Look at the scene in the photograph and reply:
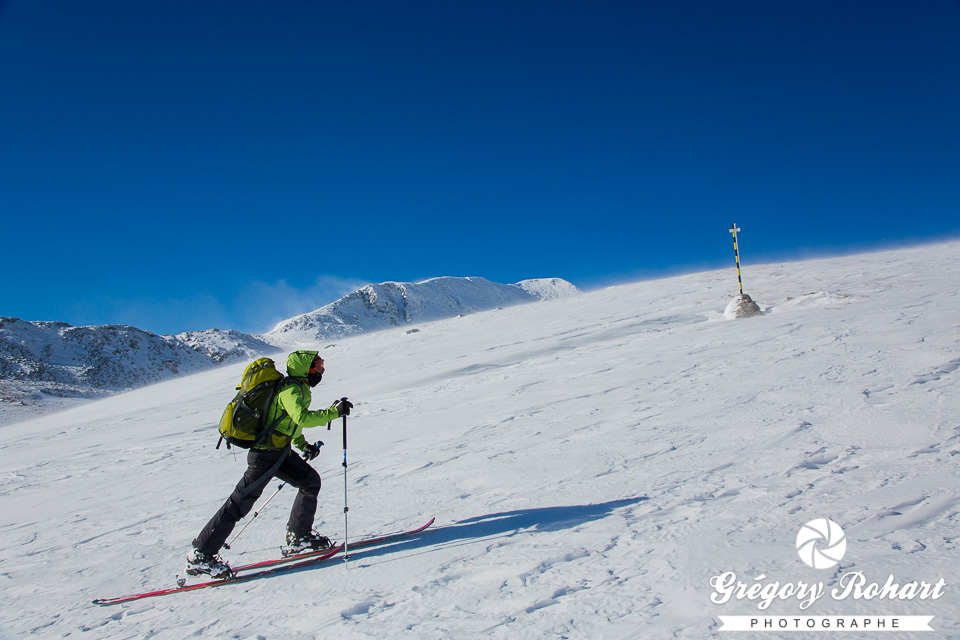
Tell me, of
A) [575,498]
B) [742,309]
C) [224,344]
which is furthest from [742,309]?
[224,344]

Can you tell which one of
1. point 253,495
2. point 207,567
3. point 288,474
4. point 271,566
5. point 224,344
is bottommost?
point 271,566

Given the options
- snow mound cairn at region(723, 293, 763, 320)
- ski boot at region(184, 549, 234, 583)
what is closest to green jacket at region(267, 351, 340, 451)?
ski boot at region(184, 549, 234, 583)

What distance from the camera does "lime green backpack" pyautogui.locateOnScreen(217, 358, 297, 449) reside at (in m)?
4.59

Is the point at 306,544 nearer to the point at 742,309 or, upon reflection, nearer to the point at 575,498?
the point at 575,498

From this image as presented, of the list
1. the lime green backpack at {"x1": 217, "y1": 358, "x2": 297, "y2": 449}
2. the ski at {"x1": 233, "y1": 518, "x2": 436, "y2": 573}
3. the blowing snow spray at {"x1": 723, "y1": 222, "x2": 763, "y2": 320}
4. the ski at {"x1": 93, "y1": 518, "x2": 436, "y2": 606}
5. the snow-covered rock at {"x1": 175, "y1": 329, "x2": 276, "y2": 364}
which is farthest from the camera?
the snow-covered rock at {"x1": 175, "y1": 329, "x2": 276, "y2": 364}

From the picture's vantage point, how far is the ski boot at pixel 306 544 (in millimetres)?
4809

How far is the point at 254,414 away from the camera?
4598 mm

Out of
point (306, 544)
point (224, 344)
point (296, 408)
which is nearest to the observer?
point (296, 408)

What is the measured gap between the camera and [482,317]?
89.3ft

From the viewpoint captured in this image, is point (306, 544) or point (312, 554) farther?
point (306, 544)

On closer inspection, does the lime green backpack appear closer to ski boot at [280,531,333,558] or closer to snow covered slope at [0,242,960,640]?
ski boot at [280,531,333,558]

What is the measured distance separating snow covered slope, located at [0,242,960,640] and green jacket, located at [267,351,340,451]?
124cm

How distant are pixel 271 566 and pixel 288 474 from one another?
0.83m

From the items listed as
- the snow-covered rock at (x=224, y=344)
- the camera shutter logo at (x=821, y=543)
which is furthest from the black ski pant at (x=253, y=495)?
the snow-covered rock at (x=224, y=344)
